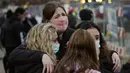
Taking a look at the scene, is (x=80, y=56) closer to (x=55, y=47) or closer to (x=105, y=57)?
(x=55, y=47)

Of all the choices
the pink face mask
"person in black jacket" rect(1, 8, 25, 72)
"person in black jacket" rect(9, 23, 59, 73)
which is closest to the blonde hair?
"person in black jacket" rect(9, 23, 59, 73)

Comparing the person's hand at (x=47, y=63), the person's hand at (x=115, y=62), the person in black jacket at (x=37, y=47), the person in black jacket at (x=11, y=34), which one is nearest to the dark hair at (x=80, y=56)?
the person's hand at (x=47, y=63)

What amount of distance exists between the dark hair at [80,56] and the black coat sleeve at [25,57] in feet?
0.93

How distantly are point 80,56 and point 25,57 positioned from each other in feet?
1.87

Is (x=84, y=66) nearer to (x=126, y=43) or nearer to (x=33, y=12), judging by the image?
(x=126, y=43)

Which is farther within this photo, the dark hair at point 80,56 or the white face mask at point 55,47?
the white face mask at point 55,47

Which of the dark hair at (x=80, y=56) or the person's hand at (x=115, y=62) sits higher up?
the dark hair at (x=80, y=56)

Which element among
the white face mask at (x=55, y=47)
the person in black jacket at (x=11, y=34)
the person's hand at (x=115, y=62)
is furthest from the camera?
the person in black jacket at (x=11, y=34)

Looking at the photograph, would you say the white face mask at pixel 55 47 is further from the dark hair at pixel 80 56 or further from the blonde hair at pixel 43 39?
the dark hair at pixel 80 56

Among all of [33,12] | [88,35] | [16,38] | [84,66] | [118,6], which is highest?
[88,35]

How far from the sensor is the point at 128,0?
8.48m

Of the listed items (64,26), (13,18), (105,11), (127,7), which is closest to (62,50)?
(64,26)

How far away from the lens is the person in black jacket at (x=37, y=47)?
3609 millimetres

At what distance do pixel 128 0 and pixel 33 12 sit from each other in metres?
18.9
